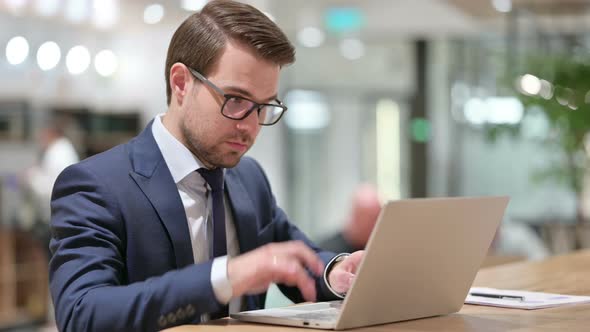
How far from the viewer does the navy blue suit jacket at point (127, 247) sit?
163cm

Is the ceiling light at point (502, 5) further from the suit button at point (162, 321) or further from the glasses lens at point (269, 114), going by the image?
the suit button at point (162, 321)

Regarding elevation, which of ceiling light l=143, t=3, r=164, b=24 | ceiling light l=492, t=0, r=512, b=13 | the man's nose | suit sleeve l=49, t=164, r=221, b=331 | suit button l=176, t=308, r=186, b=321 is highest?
ceiling light l=143, t=3, r=164, b=24

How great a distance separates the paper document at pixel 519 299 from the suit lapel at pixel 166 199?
1.97 ft

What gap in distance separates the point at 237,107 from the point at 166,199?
0.76 ft

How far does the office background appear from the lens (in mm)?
9656

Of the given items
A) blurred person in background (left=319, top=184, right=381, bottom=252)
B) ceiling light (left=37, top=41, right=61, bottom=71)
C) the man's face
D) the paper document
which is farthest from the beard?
ceiling light (left=37, top=41, right=61, bottom=71)

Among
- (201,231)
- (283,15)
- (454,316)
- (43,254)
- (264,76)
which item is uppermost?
(283,15)

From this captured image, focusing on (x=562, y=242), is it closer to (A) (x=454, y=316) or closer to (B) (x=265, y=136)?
(B) (x=265, y=136)

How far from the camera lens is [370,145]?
11086mm

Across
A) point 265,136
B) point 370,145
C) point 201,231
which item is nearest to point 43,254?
point 265,136

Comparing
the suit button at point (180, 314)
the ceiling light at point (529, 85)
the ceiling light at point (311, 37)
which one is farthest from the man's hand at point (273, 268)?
the ceiling light at point (311, 37)

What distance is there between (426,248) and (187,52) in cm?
71

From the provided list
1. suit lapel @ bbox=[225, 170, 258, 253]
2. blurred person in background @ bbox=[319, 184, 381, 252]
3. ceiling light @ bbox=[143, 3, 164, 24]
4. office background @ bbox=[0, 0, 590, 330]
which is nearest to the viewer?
suit lapel @ bbox=[225, 170, 258, 253]

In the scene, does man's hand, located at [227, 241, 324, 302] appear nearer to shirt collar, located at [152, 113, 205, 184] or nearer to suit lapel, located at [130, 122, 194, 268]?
suit lapel, located at [130, 122, 194, 268]
